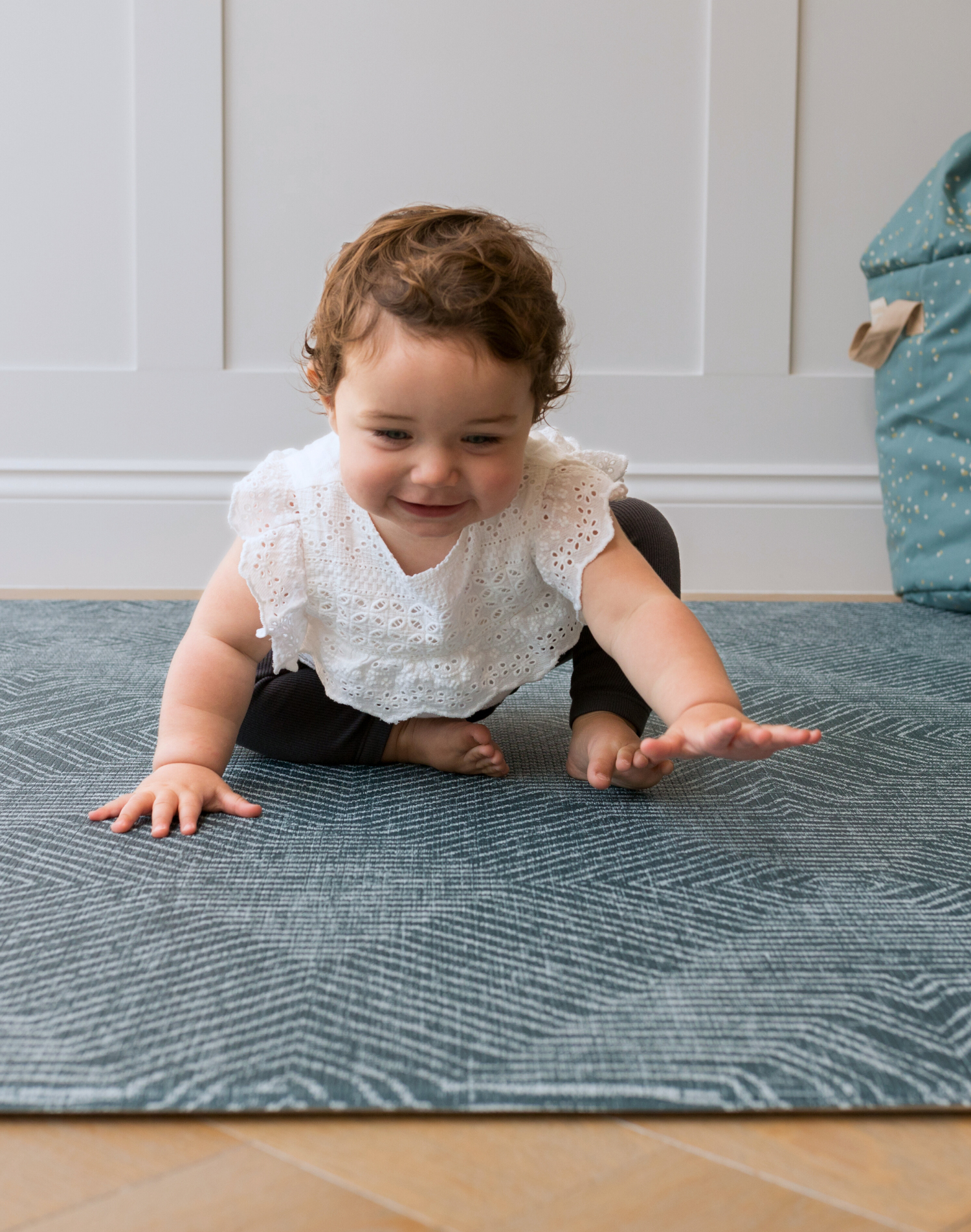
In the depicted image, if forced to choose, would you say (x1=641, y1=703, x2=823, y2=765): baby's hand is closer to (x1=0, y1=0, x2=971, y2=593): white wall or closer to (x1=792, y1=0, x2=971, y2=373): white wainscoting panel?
(x1=0, y1=0, x2=971, y2=593): white wall

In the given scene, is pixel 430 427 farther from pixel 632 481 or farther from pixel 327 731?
pixel 632 481

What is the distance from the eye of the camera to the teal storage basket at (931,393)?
144cm

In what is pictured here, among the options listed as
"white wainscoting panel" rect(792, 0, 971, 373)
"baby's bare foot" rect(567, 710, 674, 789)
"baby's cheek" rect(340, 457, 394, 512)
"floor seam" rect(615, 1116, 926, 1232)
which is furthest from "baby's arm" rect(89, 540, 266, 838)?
"white wainscoting panel" rect(792, 0, 971, 373)

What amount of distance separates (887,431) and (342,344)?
1175mm

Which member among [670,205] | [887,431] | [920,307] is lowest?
[887,431]

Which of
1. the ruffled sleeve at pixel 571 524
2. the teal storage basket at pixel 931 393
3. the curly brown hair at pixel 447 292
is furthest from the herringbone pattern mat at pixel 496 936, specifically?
the teal storage basket at pixel 931 393

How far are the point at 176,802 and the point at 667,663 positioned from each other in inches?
11.4

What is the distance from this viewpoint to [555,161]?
169 centimetres

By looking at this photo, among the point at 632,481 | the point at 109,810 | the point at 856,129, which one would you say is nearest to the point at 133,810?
the point at 109,810

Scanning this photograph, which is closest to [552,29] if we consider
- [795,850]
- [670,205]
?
[670,205]

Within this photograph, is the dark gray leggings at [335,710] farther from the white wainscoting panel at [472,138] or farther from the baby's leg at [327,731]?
the white wainscoting panel at [472,138]

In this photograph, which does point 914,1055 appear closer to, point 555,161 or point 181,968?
point 181,968

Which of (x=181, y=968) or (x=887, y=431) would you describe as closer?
(x=181, y=968)

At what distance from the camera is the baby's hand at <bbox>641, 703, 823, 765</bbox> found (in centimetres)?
52
